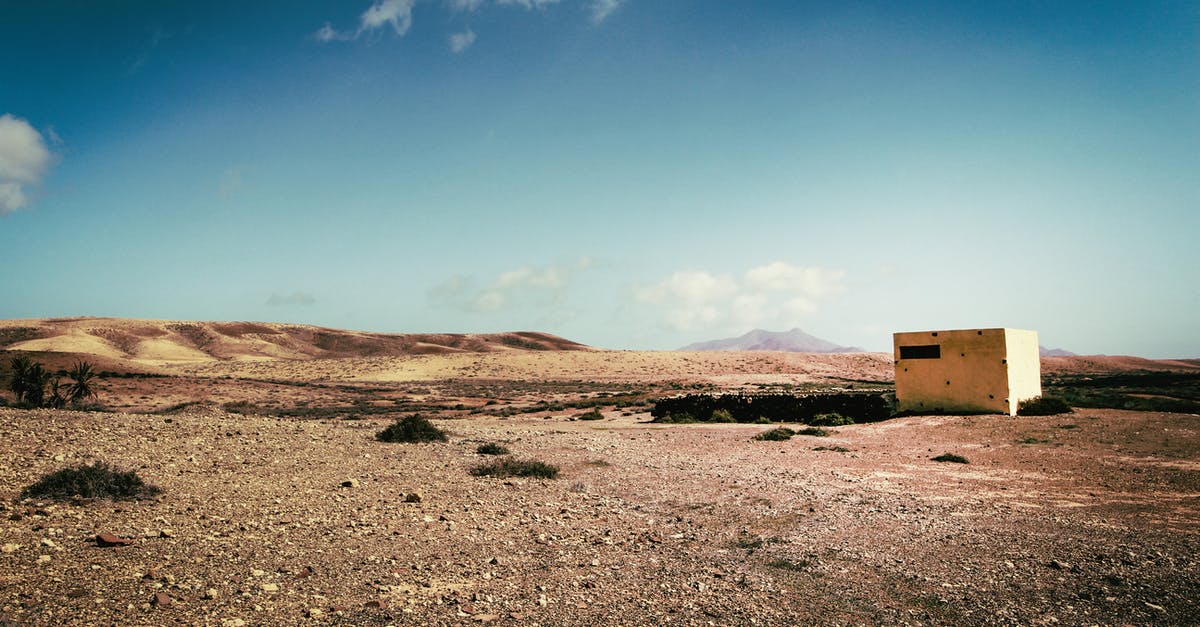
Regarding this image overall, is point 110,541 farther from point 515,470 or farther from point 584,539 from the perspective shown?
point 515,470

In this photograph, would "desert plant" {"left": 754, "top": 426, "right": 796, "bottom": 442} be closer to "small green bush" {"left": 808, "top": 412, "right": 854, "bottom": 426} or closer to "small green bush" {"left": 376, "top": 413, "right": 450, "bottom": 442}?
"small green bush" {"left": 808, "top": 412, "right": 854, "bottom": 426}

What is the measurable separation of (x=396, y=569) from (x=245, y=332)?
12594cm

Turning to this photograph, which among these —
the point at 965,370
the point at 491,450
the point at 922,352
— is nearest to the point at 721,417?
the point at 922,352

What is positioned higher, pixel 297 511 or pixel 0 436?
pixel 0 436

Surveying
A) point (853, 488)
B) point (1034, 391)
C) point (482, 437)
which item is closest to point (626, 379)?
point (1034, 391)

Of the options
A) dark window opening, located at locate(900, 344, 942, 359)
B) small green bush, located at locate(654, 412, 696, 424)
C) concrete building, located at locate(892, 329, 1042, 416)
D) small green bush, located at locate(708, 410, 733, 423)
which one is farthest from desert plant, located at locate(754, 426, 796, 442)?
dark window opening, located at locate(900, 344, 942, 359)

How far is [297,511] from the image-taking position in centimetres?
931

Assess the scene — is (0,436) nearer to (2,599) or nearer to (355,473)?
(355,473)

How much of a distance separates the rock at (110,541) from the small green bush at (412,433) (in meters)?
10.2

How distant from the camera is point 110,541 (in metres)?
7.16

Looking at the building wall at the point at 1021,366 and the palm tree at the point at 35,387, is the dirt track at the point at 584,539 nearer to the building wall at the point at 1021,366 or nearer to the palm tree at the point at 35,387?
the palm tree at the point at 35,387

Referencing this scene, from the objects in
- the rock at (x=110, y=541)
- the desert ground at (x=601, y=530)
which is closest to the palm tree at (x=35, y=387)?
the desert ground at (x=601, y=530)

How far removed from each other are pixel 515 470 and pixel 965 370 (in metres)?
21.4

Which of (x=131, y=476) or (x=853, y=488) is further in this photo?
(x=853, y=488)
